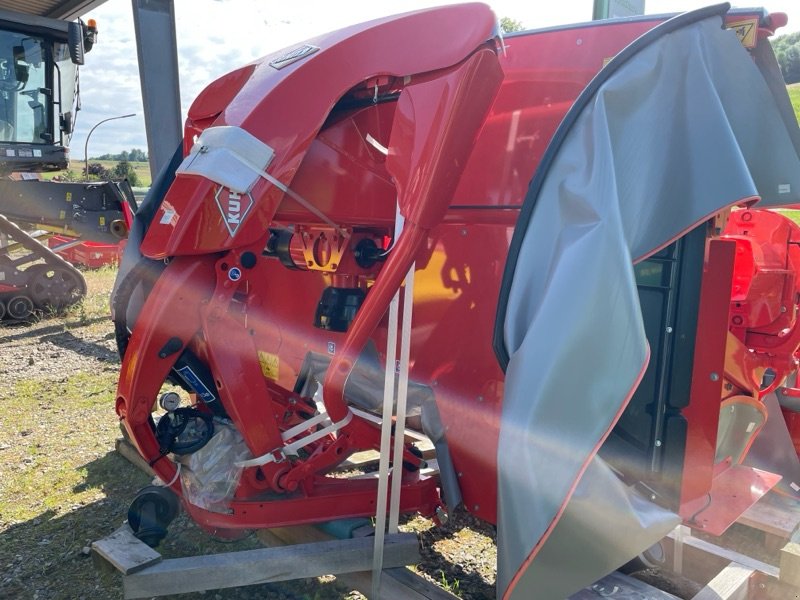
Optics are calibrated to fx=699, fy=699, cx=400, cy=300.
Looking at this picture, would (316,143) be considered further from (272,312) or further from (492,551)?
(492,551)

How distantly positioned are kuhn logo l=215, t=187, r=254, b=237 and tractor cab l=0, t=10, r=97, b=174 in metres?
7.27

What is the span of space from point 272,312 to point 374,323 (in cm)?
66

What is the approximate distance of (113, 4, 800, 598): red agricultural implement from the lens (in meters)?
1.67

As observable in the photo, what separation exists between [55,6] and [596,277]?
36.9 feet

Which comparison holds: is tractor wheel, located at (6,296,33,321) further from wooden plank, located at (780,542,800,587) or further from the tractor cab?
wooden plank, located at (780,542,800,587)

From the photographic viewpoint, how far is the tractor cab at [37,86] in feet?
27.3

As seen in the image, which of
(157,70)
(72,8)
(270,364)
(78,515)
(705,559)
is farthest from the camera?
(72,8)

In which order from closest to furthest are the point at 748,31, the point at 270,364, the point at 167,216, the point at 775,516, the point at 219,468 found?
the point at 748,31 < the point at 167,216 < the point at 219,468 < the point at 270,364 < the point at 775,516

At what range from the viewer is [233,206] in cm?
208

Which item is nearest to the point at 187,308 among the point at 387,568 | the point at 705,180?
the point at 387,568

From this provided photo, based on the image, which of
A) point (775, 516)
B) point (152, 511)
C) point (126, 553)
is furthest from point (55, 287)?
point (775, 516)

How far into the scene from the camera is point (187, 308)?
2246 mm

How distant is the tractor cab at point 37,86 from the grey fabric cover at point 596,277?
7982mm

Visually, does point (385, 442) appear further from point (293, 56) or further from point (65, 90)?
point (65, 90)
